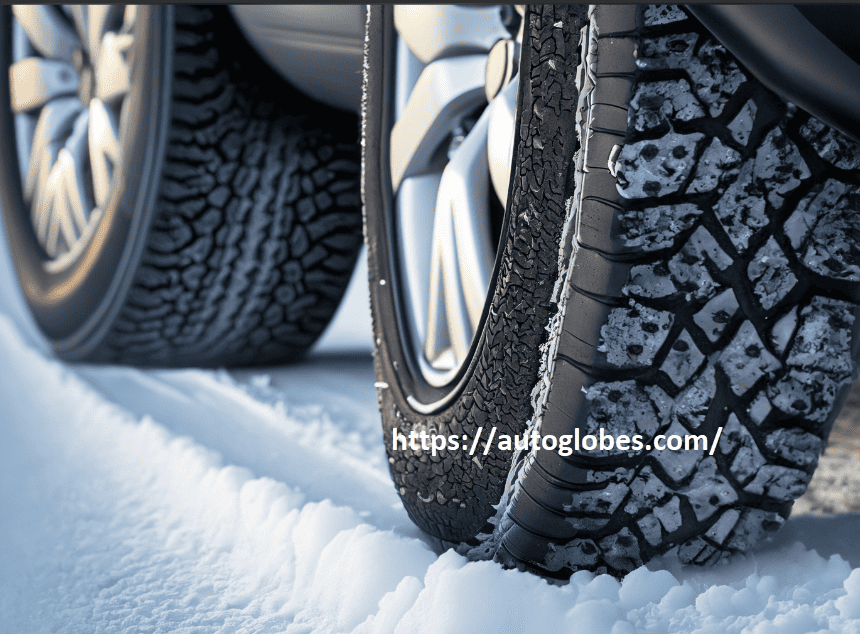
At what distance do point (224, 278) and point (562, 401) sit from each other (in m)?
1.18

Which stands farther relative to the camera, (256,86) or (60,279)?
(60,279)

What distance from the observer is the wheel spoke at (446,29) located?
0.88 meters

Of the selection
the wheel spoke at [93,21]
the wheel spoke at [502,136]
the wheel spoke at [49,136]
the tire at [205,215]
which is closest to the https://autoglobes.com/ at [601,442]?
the wheel spoke at [502,136]

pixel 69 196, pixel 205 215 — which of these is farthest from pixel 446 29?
pixel 69 196

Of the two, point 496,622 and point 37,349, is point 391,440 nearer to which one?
point 496,622

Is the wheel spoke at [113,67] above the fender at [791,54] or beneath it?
beneath

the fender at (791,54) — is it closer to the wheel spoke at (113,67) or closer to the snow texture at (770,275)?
the snow texture at (770,275)

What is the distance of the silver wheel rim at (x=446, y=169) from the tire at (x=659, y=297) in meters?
0.10

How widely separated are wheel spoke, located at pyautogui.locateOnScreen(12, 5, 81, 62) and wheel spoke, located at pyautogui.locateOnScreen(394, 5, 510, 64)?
1.28 meters

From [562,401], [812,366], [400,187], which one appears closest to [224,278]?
[400,187]

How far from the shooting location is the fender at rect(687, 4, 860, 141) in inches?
22.4

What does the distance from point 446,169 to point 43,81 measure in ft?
4.81

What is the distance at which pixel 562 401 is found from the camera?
25.8 inches

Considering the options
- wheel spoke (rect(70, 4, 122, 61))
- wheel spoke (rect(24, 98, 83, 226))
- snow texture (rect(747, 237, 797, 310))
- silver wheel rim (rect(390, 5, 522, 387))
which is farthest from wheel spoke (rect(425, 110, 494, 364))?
wheel spoke (rect(24, 98, 83, 226))
